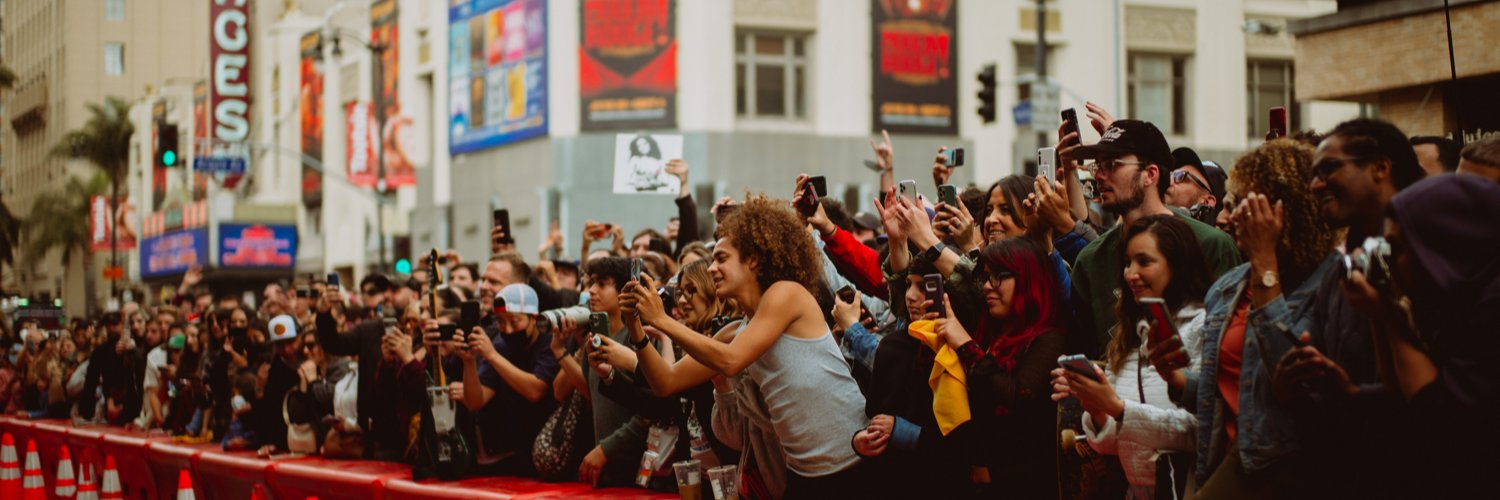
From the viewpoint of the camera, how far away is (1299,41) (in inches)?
583

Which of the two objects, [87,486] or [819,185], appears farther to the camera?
[87,486]

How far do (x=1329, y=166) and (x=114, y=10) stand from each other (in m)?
84.9

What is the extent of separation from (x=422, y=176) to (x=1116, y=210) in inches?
1398

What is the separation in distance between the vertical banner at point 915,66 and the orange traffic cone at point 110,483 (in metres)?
23.1

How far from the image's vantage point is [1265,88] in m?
36.5

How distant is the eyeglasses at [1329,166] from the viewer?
4363mm

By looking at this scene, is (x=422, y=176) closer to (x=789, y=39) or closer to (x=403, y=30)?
(x=403, y=30)

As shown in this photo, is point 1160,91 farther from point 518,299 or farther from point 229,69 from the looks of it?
point 229,69

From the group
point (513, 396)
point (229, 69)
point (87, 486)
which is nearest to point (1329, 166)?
point (513, 396)

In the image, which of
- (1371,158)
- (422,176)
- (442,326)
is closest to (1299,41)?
(442,326)

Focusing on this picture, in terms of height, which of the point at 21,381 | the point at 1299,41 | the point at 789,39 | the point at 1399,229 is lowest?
the point at 21,381

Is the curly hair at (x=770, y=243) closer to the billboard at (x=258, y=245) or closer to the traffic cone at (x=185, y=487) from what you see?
the traffic cone at (x=185, y=487)

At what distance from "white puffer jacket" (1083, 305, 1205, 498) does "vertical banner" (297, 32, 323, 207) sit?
148 ft

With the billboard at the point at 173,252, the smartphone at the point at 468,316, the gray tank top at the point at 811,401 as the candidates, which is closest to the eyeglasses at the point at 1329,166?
the gray tank top at the point at 811,401
